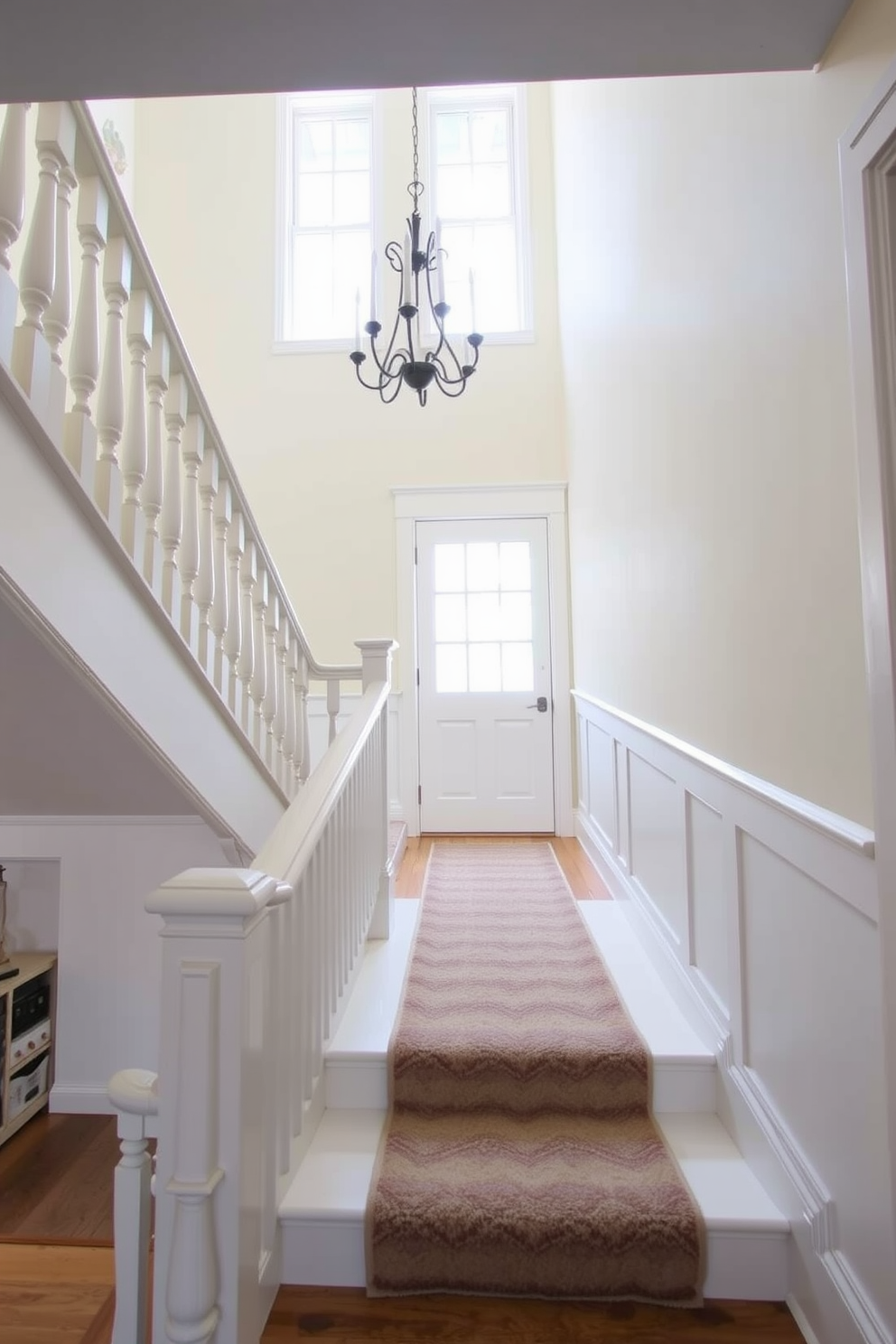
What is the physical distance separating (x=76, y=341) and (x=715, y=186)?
1530 millimetres

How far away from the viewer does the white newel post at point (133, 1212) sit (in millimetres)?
1243

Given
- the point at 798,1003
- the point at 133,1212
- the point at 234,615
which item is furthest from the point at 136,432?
the point at 798,1003

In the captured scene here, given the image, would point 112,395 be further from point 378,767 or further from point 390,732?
point 390,732

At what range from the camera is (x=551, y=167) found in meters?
4.93

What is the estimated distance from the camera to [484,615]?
15.8 ft

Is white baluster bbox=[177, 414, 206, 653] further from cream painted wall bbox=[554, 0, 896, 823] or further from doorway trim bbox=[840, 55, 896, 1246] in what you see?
doorway trim bbox=[840, 55, 896, 1246]

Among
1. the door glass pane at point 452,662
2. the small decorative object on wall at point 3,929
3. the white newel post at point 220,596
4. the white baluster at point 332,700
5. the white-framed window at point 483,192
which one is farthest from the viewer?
the white-framed window at point 483,192

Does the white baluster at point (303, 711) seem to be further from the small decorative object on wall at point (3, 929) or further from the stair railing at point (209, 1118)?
the stair railing at point (209, 1118)

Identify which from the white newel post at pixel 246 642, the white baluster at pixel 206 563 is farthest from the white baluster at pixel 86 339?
the white newel post at pixel 246 642

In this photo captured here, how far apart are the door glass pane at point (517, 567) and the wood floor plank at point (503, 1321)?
378cm

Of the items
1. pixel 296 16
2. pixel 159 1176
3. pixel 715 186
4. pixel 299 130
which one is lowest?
pixel 159 1176

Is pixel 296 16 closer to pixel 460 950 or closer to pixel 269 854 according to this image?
pixel 269 854

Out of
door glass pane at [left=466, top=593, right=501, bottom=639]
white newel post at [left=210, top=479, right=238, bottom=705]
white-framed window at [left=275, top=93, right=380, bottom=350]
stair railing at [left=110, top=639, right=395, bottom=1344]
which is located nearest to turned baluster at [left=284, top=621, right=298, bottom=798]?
white newel post at [left=210, top=479, right=238, bottom=705]

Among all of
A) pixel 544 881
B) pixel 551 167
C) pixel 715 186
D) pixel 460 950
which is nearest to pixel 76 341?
pixel 715 186
